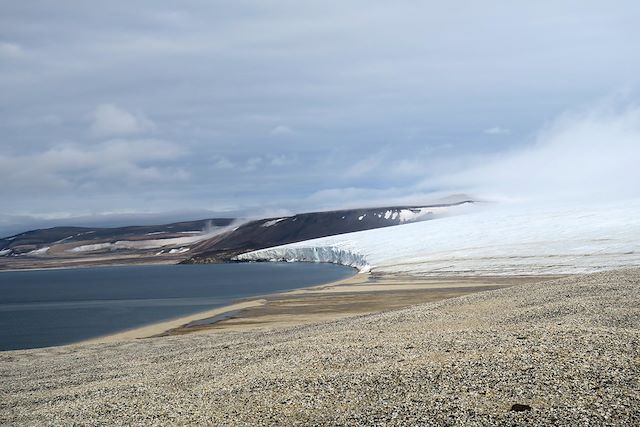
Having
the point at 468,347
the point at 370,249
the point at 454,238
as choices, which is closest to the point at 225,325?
the point at 468,347

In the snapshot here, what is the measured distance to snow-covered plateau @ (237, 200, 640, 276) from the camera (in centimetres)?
5959

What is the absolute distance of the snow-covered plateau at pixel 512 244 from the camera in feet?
196

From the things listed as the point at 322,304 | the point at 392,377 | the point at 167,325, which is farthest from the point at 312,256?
the point at 392,377

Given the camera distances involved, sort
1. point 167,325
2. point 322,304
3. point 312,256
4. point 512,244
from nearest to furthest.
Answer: point 167,325
point 322,304
point 512,244
point 312,256

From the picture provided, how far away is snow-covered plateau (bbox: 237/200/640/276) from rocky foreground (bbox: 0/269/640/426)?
34.2m

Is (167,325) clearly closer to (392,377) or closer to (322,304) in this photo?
(322,304)

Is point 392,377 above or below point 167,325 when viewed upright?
above

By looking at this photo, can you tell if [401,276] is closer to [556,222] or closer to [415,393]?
[556,222]

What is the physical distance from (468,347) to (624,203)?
72.9 m

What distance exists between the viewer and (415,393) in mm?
14305

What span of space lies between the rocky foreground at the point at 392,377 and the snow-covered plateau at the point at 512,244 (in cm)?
3420

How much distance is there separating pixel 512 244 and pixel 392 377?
5949 centimetres

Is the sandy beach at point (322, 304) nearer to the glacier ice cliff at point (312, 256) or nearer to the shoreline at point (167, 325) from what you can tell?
the shoreline at point (167, 325)

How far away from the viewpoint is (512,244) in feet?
237
